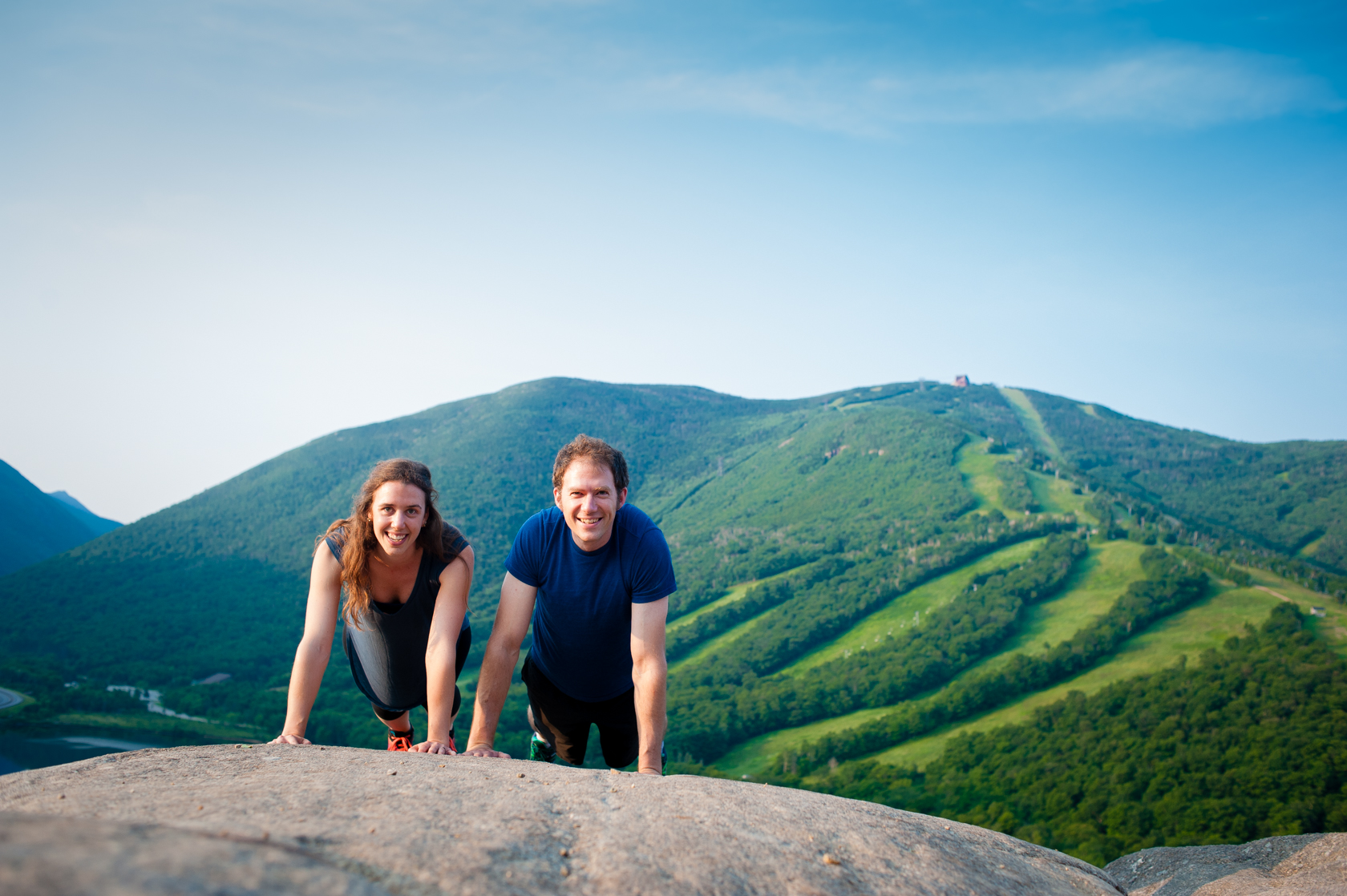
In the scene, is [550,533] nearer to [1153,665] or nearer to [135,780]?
[135,780]

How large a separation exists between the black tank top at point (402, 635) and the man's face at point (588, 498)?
1.12 meters

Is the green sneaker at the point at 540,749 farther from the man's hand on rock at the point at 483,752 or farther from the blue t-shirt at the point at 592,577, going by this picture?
the man's hand on rock at the point at 483,752

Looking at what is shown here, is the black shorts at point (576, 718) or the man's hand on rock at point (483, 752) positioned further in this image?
the black shorts at point (576, 718)

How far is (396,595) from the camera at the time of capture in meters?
6.08

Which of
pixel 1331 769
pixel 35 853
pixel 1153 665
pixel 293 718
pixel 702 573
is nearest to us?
pixel 35 853

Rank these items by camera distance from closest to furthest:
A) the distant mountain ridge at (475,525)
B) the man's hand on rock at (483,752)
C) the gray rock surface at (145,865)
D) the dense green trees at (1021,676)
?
the gray rock surface at (145,865) < the man's hand on rock at (483,752) < the dense green trees at (1021,676) < the distant mountain ridge at (475,525)

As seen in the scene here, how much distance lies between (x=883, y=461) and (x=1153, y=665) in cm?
9128

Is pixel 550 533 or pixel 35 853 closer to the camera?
pixel 35 853

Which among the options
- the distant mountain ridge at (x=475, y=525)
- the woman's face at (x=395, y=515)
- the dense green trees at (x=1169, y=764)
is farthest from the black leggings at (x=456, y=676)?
the distant mountain ridge at (x=475, y=525)

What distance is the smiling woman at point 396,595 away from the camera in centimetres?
552

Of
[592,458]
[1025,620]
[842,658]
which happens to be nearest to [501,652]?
[592,458]

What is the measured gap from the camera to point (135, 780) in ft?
13.4

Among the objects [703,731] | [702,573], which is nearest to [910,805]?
[703,731]

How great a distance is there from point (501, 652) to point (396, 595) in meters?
1.12
